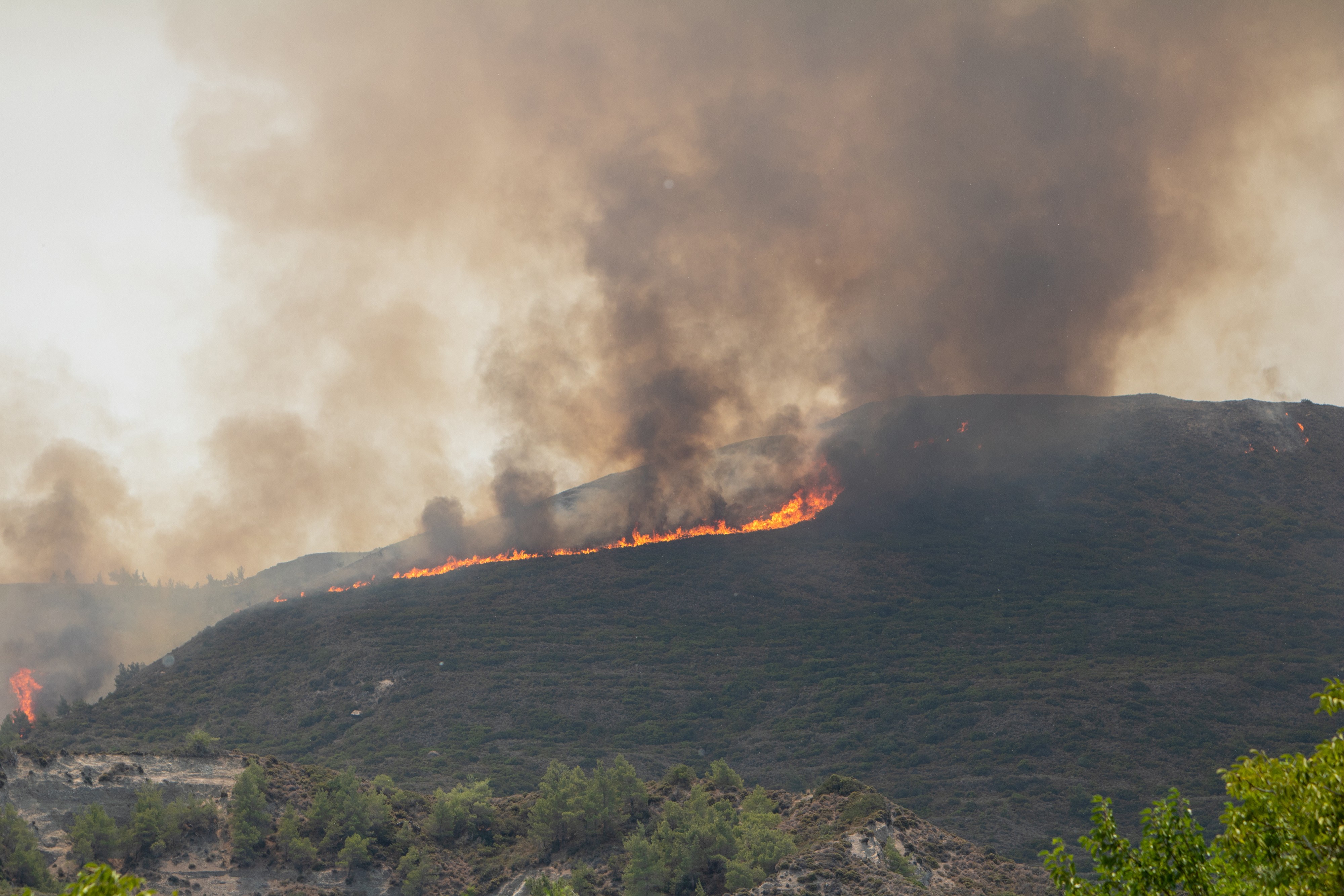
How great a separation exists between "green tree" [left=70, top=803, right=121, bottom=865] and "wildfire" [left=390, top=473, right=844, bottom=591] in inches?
4026

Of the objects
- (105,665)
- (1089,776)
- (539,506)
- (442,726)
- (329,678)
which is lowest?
(1089,776)

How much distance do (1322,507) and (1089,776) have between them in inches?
3709

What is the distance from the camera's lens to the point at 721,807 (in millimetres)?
58562

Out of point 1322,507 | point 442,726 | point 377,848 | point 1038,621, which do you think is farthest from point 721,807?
point 1322,507

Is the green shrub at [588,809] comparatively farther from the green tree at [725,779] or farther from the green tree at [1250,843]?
the green tree at [1250,843]

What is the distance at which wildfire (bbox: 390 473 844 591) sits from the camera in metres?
161

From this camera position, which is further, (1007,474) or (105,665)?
(1007,474)

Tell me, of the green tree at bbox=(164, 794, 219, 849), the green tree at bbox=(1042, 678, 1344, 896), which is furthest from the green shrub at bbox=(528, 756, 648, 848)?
the green tree at bbox=(1042, 678, 1344, 896)

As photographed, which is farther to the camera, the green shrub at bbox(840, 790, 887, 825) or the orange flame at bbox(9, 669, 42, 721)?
the orange flame at bbox(9, 669, 42, 721)

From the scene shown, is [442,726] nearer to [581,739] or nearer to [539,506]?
[581,739]

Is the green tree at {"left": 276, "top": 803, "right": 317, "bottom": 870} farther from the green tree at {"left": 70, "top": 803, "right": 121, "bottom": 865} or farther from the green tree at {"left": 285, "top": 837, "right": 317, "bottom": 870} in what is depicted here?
the green tree at {"left": 70, "top": 803, "right": 121, "bottom": 865}

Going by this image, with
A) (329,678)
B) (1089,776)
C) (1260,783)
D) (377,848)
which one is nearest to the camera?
(1260,783)

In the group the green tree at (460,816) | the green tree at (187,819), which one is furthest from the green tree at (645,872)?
the green tree at (187,819)

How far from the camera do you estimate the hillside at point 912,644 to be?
9838 cm
